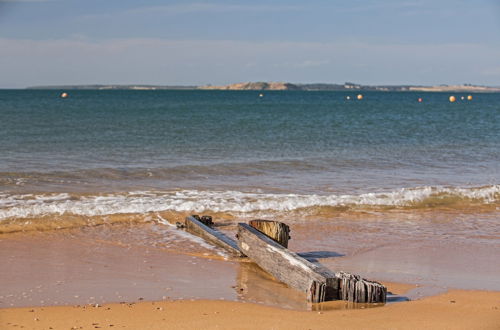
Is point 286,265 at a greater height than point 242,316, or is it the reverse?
point 286,265

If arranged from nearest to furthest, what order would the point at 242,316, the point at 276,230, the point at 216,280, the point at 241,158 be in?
1. the point at 242,316
2. the point at 216,280
3. the point at 276,230
4. the point at 241,158

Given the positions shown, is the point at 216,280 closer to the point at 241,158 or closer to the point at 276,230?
the point at 276,230

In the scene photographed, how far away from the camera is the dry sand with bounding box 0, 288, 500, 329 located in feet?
21.1

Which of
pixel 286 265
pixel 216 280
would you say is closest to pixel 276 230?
pixel 286 265

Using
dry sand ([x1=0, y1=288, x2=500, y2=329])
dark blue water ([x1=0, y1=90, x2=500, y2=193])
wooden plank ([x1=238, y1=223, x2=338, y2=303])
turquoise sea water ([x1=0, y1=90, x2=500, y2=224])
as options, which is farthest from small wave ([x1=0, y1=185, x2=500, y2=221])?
dry sand ([x1=0, y1=288, x2=500, y2=329])

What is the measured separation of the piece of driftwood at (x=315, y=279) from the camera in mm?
7211

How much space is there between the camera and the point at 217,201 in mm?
14109

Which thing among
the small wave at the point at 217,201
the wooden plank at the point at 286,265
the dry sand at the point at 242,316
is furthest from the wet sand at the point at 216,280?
the small wave at the point at 217,201

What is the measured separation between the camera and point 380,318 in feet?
22.0

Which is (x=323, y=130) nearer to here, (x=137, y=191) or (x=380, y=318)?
(x=137, y=191)

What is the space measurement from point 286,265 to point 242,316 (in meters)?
1.39

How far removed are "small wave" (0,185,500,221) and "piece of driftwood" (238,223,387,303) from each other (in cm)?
489

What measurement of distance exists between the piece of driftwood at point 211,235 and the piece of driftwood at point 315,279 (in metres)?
1.14

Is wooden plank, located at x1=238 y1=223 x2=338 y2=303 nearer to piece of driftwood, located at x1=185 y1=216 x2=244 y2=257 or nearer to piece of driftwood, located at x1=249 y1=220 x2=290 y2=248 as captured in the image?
piece of driftwood, located at x1=249 y1=220 x2=290 y2=248
